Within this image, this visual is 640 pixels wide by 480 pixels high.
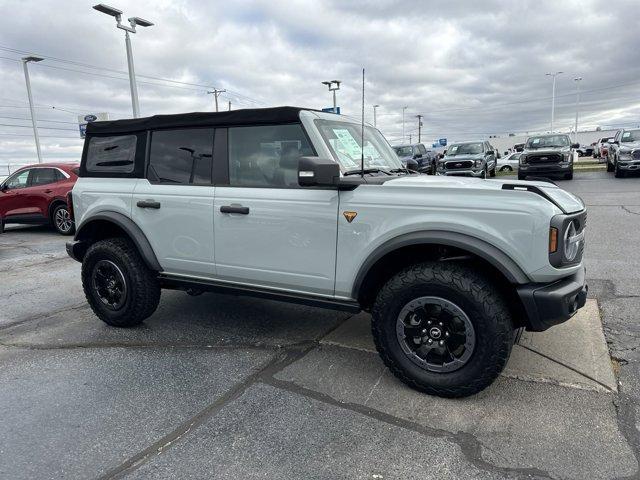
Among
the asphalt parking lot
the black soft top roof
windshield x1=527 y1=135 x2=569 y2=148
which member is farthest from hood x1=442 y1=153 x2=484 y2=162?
the black soft top roof

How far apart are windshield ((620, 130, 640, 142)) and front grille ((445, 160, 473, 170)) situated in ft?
19.9

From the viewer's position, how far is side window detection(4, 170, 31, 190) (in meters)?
11.9

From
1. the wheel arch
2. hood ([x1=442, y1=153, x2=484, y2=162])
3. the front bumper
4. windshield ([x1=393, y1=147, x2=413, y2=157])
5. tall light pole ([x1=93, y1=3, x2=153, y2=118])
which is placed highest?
tall light pole ([x1=93, y1=3, x2=153, y2=118])

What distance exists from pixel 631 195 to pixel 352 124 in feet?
40.0

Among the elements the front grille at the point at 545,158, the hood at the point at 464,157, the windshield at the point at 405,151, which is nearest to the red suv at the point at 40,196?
the hood at the point at 464,157

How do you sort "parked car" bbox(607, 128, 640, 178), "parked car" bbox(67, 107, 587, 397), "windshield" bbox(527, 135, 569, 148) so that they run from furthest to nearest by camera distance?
"windshield" bbox(527, 135, 569, 148) → "parked car" bbox(607, 128, 640, 178) → "parked car" bbox(67, 107, 587, 397)

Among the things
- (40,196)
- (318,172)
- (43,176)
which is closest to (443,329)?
(318,172)

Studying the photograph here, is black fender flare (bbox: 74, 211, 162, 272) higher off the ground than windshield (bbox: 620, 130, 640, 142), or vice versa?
windshield (bbox: 620, 130, 640, 142)

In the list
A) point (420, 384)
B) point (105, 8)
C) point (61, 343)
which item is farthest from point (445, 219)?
point (105, 8)

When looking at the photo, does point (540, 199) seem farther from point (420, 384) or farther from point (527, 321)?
point (420, 384)

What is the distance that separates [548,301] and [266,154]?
2.22 metres

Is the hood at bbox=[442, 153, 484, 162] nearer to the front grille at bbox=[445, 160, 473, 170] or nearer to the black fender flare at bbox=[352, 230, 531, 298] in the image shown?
the front grille at bbox=[445, 160, 473, 170]

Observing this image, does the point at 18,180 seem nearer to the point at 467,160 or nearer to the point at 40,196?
the point at 40,196

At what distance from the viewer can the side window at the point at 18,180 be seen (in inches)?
467
